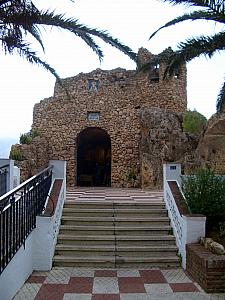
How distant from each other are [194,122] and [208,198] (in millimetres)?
9894

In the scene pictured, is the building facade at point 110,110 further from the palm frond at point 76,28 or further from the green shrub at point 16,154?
the palm frond at point 76,28

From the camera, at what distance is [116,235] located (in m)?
6.84

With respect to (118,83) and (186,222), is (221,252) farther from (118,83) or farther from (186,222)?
(118,83)

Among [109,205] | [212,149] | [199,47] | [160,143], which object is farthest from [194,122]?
[199,47]

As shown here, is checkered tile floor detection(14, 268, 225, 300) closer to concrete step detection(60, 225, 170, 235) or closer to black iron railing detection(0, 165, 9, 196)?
concrete step detection(60, 225, 170, 235)

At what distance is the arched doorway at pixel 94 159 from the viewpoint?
1922 centimetres

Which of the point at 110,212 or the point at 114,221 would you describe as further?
the point at 110,212

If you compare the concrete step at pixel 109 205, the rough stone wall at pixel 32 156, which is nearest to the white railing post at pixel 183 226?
the concrete step at pixel 109 205

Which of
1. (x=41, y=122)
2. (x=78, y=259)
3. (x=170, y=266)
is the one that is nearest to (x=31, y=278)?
(x=78, y=259)

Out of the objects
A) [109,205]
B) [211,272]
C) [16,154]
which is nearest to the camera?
[211,272]

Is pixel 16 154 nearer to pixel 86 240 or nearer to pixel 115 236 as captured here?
pixel 86 240

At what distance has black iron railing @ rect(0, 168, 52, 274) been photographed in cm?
440

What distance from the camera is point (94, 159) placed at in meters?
20.8

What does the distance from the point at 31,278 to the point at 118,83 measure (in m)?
13.1
